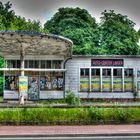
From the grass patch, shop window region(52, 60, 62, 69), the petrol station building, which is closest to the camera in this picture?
the grass patch

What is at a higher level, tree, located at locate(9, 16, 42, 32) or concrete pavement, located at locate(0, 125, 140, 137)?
tree, located at locate(9, 16, 42, 32)

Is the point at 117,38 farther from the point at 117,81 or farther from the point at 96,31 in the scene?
the point at 117,81

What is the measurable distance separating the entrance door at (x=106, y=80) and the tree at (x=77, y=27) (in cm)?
2379

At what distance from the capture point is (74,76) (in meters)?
39.6

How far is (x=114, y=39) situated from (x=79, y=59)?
26.1m

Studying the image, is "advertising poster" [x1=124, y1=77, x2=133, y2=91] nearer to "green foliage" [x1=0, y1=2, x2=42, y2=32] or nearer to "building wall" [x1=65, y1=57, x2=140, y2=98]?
"building wall" [x1=65, y1=57, x2=140, y2=98]

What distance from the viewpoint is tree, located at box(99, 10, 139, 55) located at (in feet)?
211

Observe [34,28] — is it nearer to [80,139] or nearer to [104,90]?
[104,90]

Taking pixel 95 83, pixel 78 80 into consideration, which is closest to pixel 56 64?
pixel 78 80

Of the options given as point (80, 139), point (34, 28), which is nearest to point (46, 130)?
point (80, 139)

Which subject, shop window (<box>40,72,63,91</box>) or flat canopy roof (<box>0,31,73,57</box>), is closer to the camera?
flat canopy roof (<box>0,31,73,57</box>)

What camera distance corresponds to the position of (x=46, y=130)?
18641 millimetres

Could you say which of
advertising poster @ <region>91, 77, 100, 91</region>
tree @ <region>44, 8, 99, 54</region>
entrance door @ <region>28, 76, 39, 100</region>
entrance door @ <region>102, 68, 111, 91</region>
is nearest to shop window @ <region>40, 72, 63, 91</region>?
entrance door @ <region>28, 76, 39, 100</region>

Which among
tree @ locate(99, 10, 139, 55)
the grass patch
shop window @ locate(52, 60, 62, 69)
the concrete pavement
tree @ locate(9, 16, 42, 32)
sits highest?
tree @ locate(9, 16, 42, 32)
